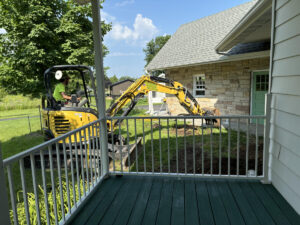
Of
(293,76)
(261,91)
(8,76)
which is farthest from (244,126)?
(8,76)

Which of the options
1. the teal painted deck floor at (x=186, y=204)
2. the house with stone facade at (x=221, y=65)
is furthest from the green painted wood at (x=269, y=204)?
the house with stone facade at (x=221, y=65)

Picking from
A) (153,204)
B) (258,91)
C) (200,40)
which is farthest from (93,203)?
(200,40)

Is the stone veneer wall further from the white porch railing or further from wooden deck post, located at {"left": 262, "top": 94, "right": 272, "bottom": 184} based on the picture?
wooden deck post, located at {"left": 262, "top": 94, "right": 272, "bottom": 184}

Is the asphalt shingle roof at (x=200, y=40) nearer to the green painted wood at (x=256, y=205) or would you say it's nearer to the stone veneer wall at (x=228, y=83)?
the stone veneer wall at (x=228, y=83)

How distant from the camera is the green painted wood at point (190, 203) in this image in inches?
78.5

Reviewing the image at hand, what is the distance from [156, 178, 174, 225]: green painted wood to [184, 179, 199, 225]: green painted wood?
0.18 metres

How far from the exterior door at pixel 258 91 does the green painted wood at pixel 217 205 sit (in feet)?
16.1

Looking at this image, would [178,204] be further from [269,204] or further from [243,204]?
[269,204]

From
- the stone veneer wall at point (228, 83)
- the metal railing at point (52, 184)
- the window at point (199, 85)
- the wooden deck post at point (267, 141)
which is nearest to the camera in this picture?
the metal railing at point (52, 184)

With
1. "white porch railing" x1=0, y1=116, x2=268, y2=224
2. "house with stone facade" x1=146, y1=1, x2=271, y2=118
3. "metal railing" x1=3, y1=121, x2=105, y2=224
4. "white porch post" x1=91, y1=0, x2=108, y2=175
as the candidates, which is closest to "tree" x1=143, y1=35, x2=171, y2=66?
"house with stone facade" x1=146, y1=1, x2=271, y2=118

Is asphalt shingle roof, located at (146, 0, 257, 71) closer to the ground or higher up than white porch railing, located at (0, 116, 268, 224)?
higher up

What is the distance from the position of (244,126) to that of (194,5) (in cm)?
963

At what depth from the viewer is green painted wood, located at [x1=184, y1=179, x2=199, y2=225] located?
78.5 inches

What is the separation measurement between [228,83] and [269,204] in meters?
5.78
